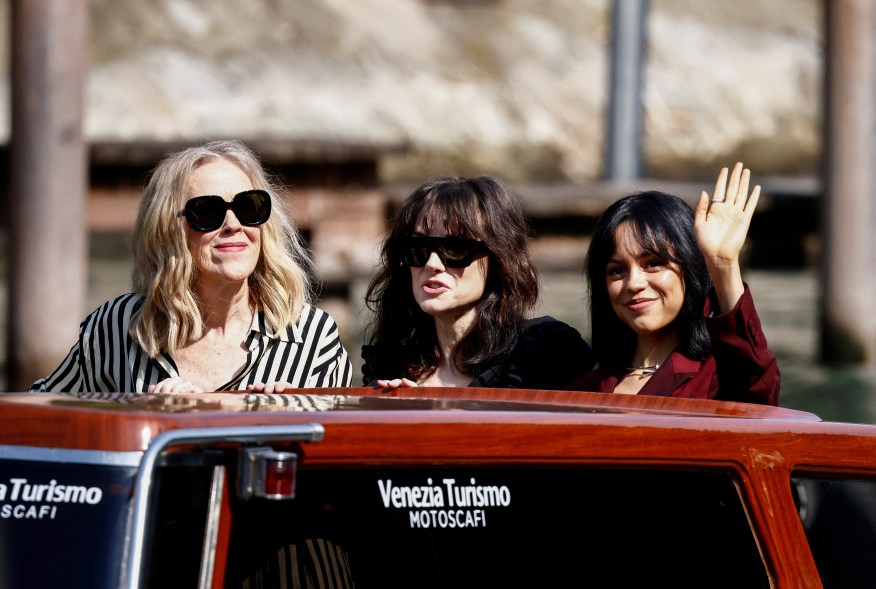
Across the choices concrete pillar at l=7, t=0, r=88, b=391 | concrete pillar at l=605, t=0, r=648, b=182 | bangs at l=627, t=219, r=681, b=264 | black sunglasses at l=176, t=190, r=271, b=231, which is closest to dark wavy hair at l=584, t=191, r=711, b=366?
bangs at l=627, t=219, r=681, b=264

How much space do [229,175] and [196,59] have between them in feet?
89.9

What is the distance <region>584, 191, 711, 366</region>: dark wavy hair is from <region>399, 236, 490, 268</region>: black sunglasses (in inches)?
11.4

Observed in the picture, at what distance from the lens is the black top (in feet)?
11.7

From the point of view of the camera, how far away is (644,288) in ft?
11.2

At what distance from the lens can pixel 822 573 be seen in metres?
2.53

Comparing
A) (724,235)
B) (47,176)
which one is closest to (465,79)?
(47,176)

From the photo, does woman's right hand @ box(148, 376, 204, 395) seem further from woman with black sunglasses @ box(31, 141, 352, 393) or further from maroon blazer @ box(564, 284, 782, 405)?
maroon blazer @ box(564, 284, 782, 405)

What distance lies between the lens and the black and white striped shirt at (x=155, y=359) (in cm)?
344

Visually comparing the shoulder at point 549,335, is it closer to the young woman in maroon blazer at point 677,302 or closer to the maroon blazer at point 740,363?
the young woman in maroon blazer at point 677,302

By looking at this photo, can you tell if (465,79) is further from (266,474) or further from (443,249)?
(266,474)

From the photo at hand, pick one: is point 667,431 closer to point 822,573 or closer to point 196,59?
point 822,573

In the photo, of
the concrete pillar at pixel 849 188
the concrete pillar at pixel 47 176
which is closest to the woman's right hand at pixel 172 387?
the concrete pillar at pixel 47 176

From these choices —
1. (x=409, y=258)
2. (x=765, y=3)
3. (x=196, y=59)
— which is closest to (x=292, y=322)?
(x=409, y=258)

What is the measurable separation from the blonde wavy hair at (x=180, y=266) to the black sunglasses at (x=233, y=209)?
0.06 meters
